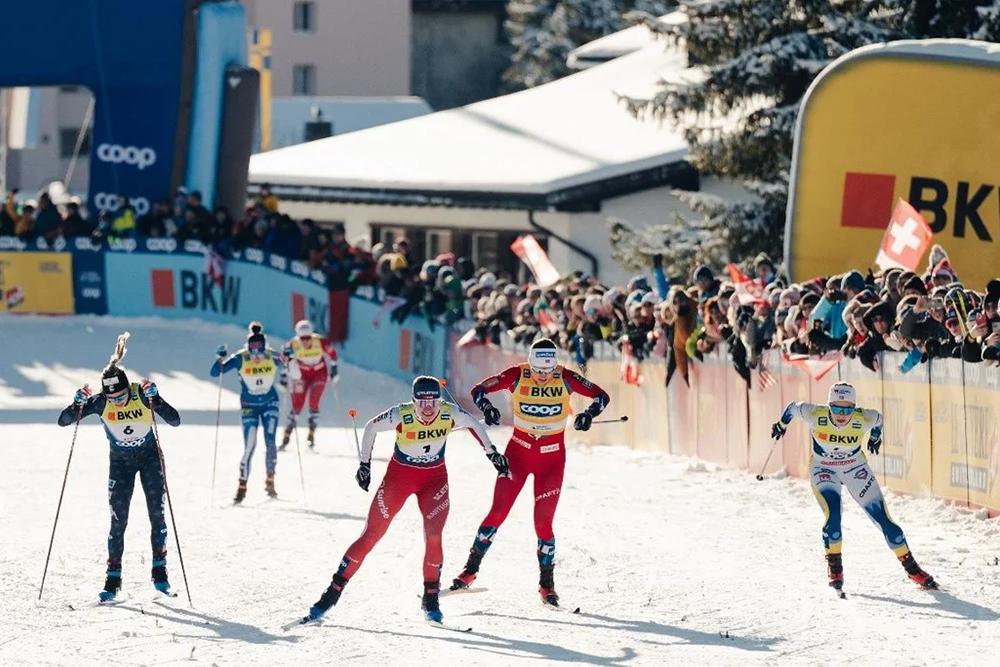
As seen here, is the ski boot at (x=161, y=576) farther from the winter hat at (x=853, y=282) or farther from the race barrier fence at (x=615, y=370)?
the winter hat at (x=853, y=282)

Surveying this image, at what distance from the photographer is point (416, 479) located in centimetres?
1326

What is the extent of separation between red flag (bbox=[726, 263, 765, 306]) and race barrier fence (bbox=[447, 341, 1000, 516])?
63 cm

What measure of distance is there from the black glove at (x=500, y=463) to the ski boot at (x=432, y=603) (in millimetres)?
955

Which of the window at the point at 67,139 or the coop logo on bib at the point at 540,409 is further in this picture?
the window at the point at 67,139

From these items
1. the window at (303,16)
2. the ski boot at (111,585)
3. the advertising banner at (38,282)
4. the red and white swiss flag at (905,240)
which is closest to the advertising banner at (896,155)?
the red and white swiss flag at (905,240)

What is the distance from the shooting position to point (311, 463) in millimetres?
21484

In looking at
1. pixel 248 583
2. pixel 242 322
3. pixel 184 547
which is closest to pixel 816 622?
pixel 248 583

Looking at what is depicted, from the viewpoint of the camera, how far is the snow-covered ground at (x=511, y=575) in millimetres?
12438

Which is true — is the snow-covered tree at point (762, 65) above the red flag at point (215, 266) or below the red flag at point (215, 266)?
above

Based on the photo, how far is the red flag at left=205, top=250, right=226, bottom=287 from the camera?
31.0 metres

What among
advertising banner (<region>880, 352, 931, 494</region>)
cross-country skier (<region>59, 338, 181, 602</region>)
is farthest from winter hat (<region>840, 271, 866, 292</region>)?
cross-country skier (<region>59, 338, 181, 602</region>)

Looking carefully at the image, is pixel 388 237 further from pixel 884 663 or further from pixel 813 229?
pixel 884 663

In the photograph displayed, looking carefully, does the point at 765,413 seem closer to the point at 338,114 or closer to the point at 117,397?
the point at 117,397

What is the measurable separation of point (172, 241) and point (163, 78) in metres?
3.01
